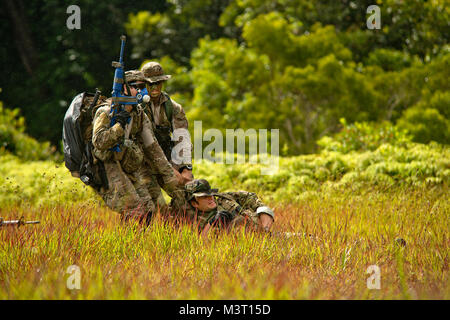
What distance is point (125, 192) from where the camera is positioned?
5.05 metres

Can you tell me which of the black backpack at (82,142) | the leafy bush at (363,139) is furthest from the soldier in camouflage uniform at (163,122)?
the leafy bush at (363,139)

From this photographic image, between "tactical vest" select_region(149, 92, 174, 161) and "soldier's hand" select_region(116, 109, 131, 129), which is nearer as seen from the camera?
"soldier's hand" select_region(116, 109, 131, 129)

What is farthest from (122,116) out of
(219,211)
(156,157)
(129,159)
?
(219,211)

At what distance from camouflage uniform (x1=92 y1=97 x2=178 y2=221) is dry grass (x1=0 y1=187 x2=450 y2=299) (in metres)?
0.32

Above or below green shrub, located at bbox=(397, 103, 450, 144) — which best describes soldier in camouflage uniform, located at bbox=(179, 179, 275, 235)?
below

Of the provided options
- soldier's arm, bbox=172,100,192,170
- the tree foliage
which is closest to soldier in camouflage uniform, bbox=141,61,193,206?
soldier's arm, bbox=172,100,192,170

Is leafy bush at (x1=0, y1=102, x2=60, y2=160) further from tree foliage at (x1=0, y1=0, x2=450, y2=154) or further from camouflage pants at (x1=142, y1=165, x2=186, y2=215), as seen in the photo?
camouflage pants at (x1=142, y1=165, x2=186, y2=215)

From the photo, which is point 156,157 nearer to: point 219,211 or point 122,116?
point 122,116

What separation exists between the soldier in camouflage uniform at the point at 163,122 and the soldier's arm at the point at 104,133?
0.76 metres

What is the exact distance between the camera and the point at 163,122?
19.1 ft

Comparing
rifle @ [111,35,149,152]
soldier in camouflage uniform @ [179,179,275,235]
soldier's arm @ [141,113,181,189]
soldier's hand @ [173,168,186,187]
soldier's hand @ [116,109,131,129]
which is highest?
rifle @ [111,35,149,152]

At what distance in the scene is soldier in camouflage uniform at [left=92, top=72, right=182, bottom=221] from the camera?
489 centimetres
